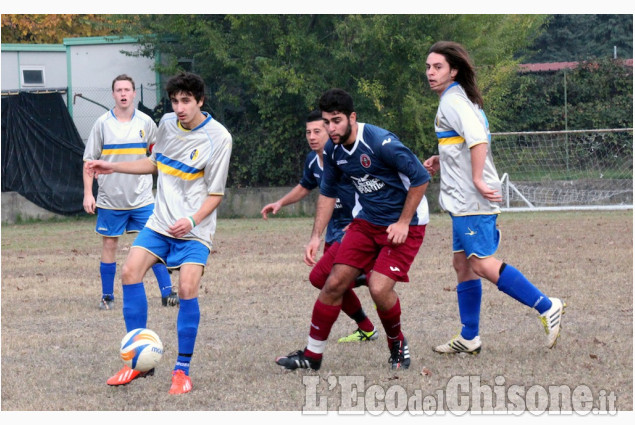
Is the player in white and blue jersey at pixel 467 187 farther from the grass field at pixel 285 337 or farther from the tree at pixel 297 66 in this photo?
the tree at pixel 297 66

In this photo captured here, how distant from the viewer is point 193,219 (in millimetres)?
5301

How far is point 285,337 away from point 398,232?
1699mm

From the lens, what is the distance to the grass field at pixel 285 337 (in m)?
4.92

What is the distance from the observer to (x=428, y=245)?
13508mm

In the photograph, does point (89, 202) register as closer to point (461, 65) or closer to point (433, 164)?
point (433, 164)

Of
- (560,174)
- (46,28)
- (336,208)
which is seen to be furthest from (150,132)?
(46,28)

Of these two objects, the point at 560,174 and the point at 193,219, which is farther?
the point at 560,174

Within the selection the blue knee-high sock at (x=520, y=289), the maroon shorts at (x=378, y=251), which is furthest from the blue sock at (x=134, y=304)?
the blue knee-high sock at (x=520, y=289)

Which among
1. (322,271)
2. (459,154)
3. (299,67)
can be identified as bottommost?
(322,271)

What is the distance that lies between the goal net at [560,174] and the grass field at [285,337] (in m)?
9.59

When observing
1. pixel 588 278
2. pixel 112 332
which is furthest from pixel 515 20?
pixel 112 332

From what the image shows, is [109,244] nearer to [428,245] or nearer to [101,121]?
[101,121]

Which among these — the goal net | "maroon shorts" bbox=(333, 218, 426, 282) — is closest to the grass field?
"maroon shorts" bbox=(333, 218, 426, 282)

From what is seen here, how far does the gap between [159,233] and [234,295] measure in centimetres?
347
